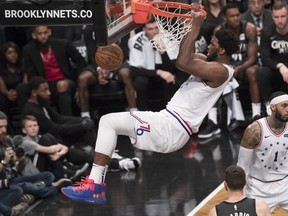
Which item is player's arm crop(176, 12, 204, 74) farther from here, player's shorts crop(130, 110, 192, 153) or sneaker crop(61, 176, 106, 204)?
sneaker crop(61, 176, 106, 204)

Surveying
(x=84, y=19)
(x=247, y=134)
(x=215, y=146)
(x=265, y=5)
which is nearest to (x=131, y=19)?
(x=84, y=19)

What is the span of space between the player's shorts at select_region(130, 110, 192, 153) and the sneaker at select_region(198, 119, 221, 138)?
4473 millimetres

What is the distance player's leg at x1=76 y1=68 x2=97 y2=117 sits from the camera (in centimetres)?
1279

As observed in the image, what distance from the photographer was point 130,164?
11.3 m

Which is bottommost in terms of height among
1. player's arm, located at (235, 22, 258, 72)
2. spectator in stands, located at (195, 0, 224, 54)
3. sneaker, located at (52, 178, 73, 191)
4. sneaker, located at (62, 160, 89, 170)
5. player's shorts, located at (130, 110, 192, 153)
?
sneaker, located at (52, 178, 73, 191)

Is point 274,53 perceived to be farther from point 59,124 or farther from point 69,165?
point 69,165

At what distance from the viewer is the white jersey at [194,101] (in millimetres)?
8125

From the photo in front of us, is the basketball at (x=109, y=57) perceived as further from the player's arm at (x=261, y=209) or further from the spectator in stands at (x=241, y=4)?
the spectator in stands at (x=241, y=4)

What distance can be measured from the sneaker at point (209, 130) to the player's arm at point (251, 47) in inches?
33.1

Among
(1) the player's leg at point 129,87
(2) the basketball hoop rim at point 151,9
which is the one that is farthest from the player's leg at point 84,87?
(2) the basketball hoop rim at point 151,9

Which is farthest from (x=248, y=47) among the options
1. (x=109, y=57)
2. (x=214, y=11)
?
(x=109, y=57)

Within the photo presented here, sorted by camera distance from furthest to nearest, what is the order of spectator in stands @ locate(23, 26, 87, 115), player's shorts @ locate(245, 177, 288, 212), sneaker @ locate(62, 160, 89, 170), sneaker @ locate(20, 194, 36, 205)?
spectator in stands @ locate(23, 26, 87, 115)
sneaker @ locate(62, 160, 89, 170)
sneaker @ locate(20, 194, 36, 205)
player's shorts @ locate(245, 177, 288, 212)

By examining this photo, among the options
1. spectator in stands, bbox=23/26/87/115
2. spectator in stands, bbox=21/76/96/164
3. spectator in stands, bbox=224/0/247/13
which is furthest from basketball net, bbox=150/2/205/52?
spectator in stands, bbox=224/0/247/13

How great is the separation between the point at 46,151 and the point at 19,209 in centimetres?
105
